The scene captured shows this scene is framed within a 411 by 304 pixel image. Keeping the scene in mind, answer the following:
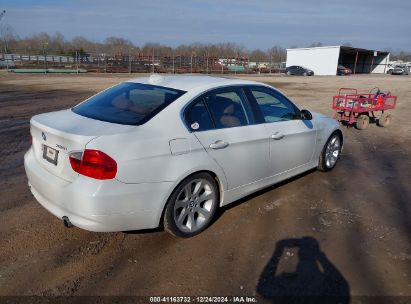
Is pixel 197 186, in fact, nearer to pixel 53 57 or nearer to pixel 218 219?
pixel 218 219

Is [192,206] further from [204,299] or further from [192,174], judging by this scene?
[204,299]

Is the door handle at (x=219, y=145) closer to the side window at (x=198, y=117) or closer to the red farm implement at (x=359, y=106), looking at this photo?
the side window at (x=198, y=117)

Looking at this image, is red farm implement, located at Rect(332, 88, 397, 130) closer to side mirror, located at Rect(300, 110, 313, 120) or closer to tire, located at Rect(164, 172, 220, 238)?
side mirror, located at Rect(300, 110, 313, 120)

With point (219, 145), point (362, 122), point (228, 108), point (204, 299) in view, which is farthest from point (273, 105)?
point (362, 122)

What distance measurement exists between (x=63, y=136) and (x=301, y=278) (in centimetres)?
242

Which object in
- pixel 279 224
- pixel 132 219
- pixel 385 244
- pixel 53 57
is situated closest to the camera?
pixel 132 219

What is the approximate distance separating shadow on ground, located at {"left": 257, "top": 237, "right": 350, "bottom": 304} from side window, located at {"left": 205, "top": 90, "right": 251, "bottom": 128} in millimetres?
1394

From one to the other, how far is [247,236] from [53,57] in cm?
4362

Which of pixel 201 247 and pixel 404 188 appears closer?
pixel 201 247

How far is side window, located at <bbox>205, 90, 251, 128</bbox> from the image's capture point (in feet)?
12.8

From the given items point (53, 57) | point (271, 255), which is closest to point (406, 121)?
point (271, 255)

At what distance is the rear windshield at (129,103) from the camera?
3.55 meters

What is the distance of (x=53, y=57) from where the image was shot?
41.9m

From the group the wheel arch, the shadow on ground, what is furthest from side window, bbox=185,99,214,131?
the shadow on ground
